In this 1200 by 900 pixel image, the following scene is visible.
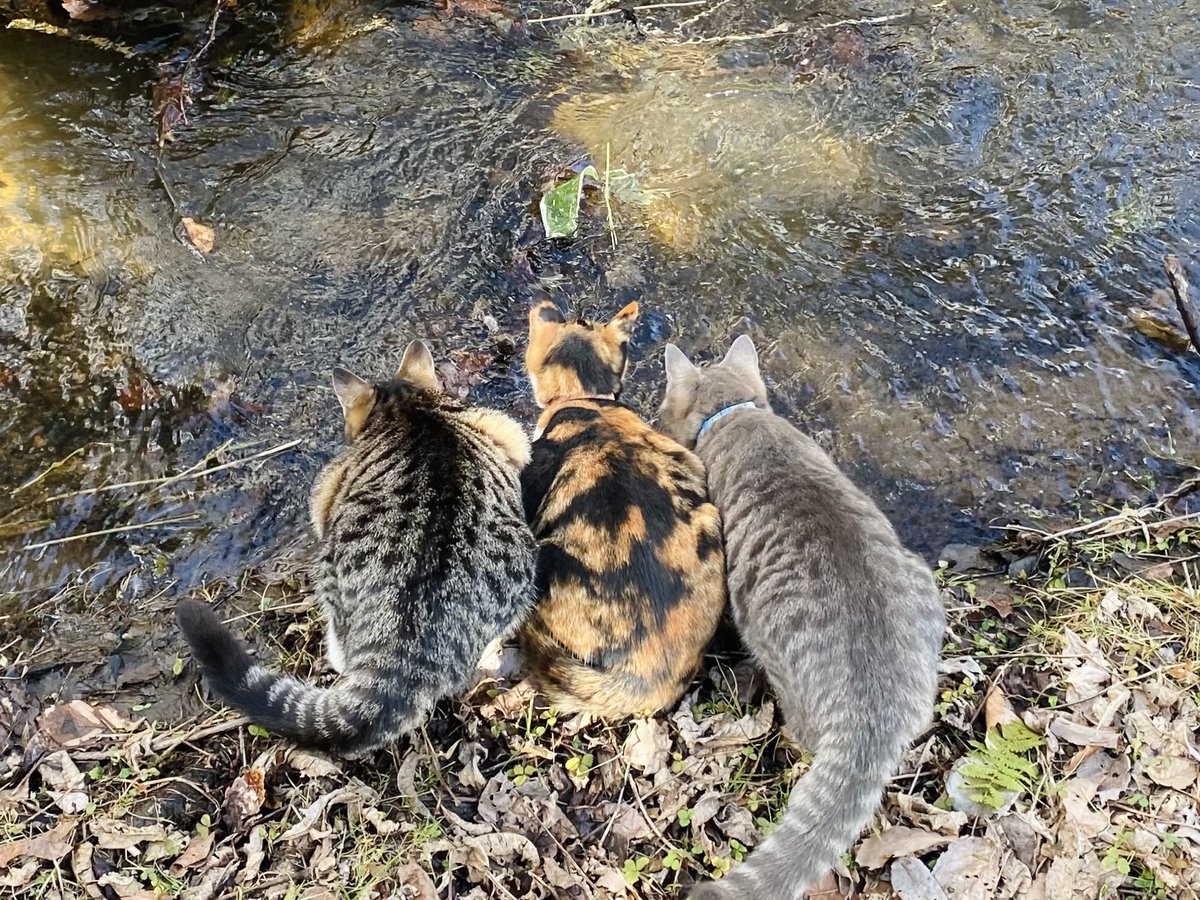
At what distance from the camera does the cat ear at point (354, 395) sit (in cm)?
399

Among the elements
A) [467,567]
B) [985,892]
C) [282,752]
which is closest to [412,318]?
[467,567]

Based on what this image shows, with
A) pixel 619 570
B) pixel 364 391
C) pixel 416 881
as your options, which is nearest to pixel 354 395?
pixel 364 391

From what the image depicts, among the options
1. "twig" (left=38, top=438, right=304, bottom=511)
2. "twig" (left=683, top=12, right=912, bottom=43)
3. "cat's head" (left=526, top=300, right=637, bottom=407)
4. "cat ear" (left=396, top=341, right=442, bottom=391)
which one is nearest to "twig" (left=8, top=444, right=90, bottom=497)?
"twig" (left=38, top=438, right=304, bottom=511)

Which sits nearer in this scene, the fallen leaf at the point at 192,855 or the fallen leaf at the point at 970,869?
the fallen leaf at the point at 970,869

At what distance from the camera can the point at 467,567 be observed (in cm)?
331

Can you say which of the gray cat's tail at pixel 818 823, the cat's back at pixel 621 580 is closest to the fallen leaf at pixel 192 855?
the cat's back at pixel 621 580

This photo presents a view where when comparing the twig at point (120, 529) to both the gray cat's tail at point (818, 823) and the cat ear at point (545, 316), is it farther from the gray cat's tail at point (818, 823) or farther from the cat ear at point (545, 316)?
the gray cat's tail at point (818, 823)

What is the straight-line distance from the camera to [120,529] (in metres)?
4.37

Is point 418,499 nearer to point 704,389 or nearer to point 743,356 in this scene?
point 704,389

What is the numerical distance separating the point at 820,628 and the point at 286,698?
6.28 feet

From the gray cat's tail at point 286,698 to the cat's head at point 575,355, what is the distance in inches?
73.9

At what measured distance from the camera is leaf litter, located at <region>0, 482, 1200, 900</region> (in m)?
3.10

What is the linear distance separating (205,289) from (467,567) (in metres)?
3.04

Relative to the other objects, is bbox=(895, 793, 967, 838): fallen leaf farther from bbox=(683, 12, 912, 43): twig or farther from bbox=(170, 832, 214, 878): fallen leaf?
bbox=(683, 12, 912, 43): twig
